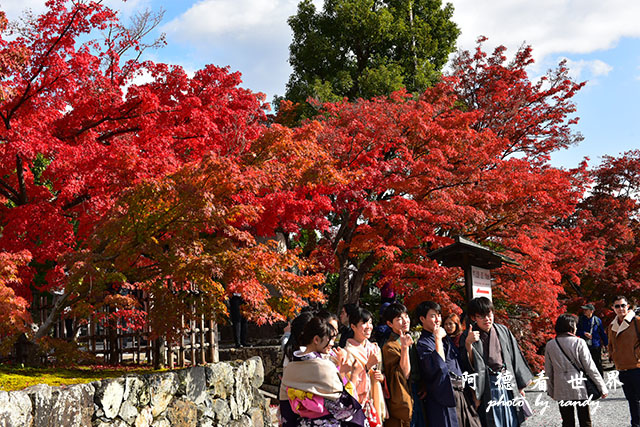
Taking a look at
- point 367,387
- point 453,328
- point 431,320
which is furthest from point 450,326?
point 367,387

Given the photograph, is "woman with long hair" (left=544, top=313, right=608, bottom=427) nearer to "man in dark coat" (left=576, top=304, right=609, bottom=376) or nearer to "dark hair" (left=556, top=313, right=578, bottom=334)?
"dark hair" (left=556, top=313, right=578, bottom=334)

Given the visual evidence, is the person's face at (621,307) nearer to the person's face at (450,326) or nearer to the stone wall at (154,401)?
the person's face at (450,326)

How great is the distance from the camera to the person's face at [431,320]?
518 centimetres

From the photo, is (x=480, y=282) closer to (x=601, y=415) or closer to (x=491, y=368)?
(x=601, y=415)

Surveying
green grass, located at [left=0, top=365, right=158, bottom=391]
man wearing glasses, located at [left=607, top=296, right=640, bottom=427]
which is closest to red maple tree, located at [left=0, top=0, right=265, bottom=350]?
green grass, located at [left=0, top=365, right=158, bottom=391]

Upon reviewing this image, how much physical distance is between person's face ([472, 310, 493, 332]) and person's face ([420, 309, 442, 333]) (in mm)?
696

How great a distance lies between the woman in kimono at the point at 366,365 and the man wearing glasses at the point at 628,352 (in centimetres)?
383

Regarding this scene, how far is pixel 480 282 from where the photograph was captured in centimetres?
849

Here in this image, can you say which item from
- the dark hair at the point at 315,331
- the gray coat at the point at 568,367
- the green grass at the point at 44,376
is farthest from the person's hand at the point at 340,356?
the green grass at the point at 44,376

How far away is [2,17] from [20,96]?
1.16 metres

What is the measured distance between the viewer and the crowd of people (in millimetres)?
3992

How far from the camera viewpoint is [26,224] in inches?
347

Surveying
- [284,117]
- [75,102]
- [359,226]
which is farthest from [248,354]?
[284,117]

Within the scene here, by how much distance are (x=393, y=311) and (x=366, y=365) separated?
73 cm
